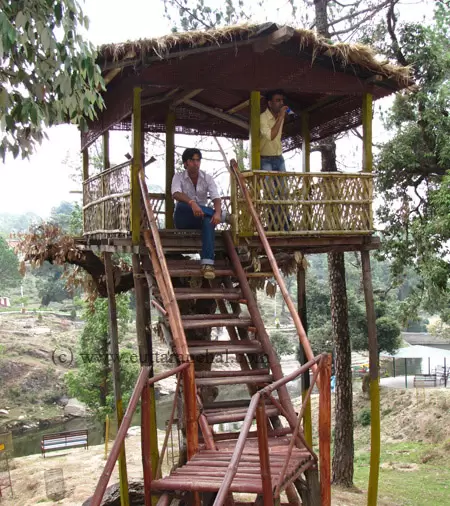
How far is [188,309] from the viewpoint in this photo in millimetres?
9148

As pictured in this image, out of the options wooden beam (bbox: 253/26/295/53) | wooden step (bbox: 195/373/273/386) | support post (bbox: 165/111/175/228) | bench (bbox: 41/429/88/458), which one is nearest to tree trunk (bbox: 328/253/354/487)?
support post (bbox: 165/111/175/228)

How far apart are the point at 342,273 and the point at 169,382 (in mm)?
32501

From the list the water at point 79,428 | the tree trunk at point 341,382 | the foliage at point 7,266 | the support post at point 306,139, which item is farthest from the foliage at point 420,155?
the foliage at point 7,266

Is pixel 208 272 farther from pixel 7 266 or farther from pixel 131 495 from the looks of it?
pixel 7 266

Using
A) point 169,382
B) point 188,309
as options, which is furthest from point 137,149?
point 169,382

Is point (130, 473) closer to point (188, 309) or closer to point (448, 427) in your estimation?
point (188, 309)

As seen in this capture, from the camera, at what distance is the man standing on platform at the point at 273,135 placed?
8320mm

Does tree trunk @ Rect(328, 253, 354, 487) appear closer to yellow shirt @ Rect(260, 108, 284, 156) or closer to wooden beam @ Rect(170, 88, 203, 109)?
wooden beam @ Rect(170, 88, 203, 109)

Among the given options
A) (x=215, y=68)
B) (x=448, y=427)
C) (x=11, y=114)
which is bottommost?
(x=448, y=427)

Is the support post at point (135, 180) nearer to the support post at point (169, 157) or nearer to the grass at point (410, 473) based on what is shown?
the support post at point (169, 157)

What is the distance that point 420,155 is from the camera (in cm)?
1358

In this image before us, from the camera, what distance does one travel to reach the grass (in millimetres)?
13037

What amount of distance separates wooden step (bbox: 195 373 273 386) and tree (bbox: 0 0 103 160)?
8.41 ft

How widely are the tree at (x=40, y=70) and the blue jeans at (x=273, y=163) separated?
12.4 feet
